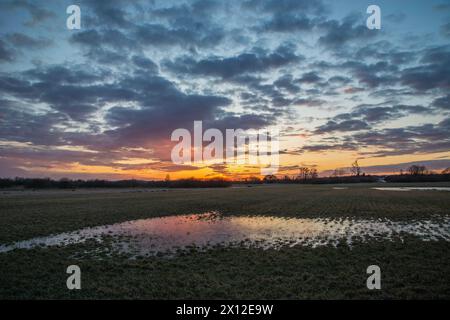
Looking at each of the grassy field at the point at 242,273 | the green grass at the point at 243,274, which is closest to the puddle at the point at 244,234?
the grassy field at the point at 242,273

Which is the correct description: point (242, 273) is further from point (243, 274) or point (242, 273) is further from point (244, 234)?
point (244, 234)

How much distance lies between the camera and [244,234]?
62.0 feet

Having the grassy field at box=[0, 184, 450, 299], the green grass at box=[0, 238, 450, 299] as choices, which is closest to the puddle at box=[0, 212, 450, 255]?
the grassy field at box=[0, 184, 450, 299]

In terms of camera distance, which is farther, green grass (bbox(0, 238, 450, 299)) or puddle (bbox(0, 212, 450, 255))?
puddle (bbox(0, 212, 450, 255))

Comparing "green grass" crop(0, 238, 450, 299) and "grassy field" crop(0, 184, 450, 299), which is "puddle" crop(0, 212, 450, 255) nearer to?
"grassy field" crop(0, 184, 450, 299)

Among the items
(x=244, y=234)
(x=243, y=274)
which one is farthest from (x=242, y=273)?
(x=244, y=234)

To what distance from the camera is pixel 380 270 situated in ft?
35.1

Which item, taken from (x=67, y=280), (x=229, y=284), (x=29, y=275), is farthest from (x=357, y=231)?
(x=29, y=275)

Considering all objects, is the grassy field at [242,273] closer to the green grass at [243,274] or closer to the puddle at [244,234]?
the green grass at [243,274]

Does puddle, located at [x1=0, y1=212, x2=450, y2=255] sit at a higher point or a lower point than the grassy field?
lower

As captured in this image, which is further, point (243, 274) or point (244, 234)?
point (244, 234)

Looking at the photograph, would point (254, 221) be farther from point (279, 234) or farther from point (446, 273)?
point (446, 273)

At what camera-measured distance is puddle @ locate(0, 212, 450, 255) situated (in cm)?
1594
